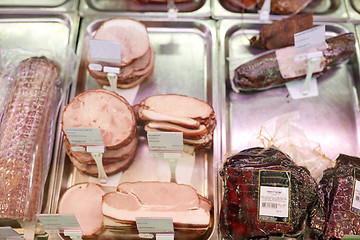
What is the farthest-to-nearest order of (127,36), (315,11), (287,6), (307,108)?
(315,11) < (287,6) < (307,108) < (127,36)

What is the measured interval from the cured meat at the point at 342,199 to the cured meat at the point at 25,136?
1.58 m

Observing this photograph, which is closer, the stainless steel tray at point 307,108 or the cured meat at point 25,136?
the cured meat at point 25,136

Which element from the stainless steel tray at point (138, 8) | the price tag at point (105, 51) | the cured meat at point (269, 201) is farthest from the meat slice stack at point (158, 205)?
the stainless steel tray at point (138, 8)

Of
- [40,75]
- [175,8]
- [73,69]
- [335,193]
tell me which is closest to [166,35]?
[175,8]

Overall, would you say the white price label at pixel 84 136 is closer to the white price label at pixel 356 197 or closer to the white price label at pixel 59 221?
the white price label at pixel 59 221

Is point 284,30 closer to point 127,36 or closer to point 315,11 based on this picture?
point 315,11

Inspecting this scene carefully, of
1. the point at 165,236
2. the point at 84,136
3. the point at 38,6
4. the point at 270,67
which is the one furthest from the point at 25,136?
the point at 270,67

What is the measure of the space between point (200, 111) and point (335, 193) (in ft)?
2.86

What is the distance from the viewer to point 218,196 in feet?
7.79

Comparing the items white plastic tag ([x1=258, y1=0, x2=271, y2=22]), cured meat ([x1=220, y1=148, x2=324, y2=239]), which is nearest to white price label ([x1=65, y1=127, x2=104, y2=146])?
cured meat ([x1=220, y1=148, x2=324, y2=239])

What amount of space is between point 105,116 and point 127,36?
2.17 ft

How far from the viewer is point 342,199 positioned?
200 centimetres

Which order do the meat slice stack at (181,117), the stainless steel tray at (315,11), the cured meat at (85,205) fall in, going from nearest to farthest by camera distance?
the cured meat at (85,205) → the meat slice stack at (181,117) → the stainless steel tray at (315,11)

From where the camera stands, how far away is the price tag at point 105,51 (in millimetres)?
2486
